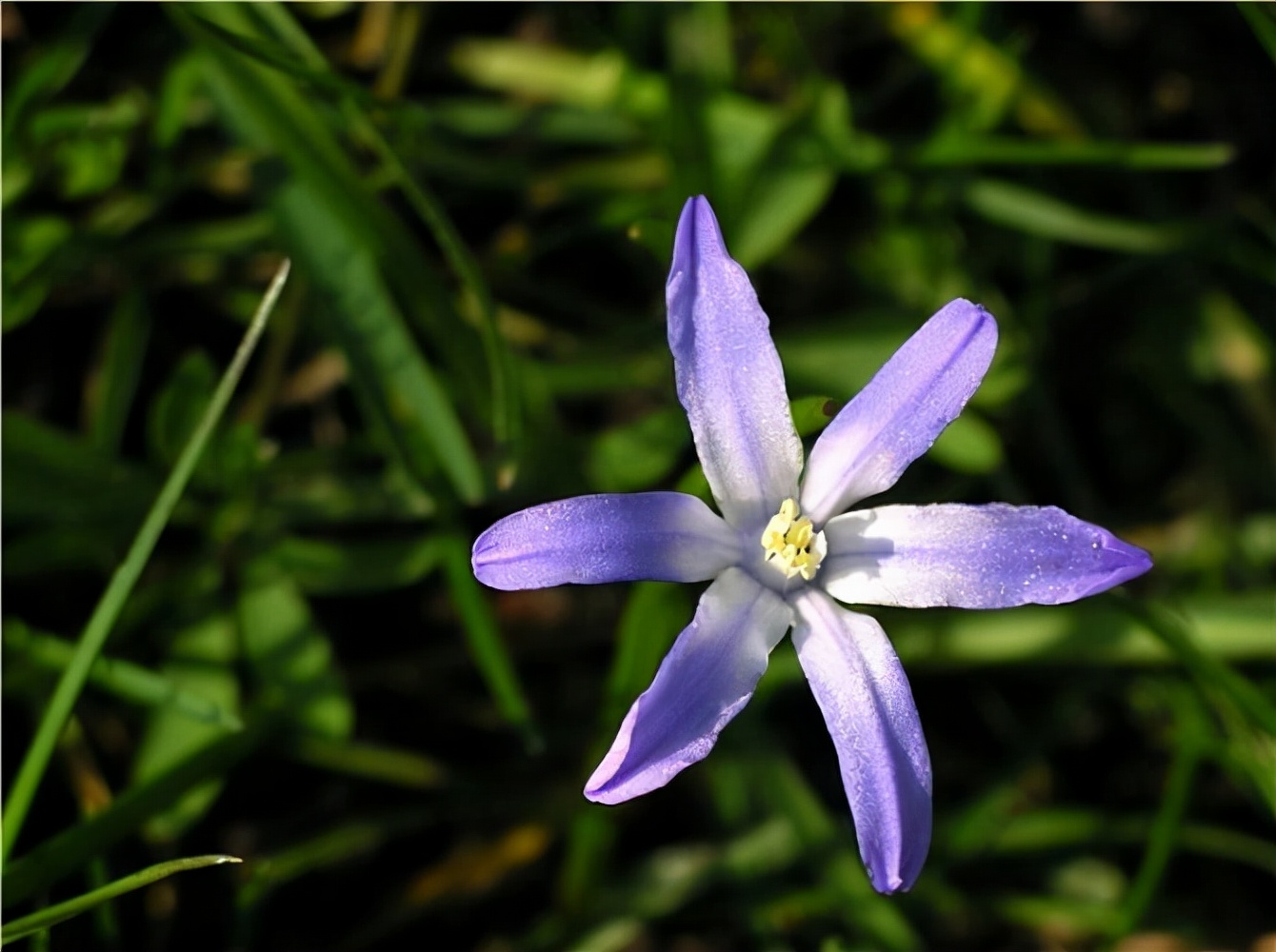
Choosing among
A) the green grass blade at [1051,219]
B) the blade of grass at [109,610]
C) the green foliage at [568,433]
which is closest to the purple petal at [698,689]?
the green foliage at [568,433]

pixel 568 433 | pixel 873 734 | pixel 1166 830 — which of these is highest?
pixel 873 734

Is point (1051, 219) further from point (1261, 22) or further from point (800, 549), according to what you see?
point (800, 549)

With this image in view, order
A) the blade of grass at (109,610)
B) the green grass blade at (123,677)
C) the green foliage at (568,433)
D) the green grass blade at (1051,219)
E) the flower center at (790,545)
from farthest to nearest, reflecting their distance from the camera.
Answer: the green grass blade at (1051,219) < the green foliage at (568,433) < the green grass blade at (123,677) < the blade of grass at (109,610) < the flower center at (790,545)

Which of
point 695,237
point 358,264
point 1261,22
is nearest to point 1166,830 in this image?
point 1261,22

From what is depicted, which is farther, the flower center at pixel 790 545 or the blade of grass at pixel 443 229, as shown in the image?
the blade of grass at pixel 443 229

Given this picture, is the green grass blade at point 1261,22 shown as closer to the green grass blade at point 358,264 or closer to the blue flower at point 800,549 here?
the blue flower at point 800,549

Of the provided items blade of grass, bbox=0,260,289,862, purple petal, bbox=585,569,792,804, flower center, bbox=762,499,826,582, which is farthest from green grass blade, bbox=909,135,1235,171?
blade of grass, bbox=0,260,289,862

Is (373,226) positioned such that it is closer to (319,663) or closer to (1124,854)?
(319,663)
